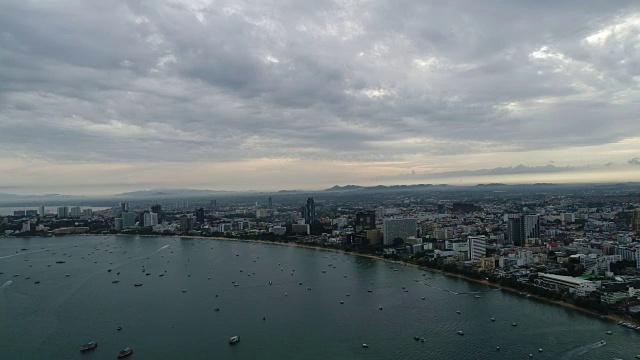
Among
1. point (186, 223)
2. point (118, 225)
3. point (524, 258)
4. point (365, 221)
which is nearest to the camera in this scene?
point (524, 258)

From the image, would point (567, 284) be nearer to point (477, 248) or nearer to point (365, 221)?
point (477, 248)

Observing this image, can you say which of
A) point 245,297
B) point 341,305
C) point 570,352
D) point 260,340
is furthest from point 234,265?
point 570,352

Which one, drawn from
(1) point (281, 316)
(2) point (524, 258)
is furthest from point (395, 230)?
(1) point (281, 316)

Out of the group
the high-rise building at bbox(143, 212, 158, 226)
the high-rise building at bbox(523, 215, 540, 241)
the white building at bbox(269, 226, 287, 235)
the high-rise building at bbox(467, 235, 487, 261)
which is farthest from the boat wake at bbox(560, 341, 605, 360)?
the high-rise building at bbox(143, 212, 158, 226)

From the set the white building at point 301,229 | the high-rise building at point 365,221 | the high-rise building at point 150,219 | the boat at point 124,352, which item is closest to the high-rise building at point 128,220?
the high-rise building at point 150,219

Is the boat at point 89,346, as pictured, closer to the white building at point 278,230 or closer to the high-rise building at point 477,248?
the high-rise building at point 477,248

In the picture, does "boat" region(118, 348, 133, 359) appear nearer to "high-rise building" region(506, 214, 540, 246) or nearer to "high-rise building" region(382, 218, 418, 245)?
"high-rise building" region(382, 218, 418, 245)
